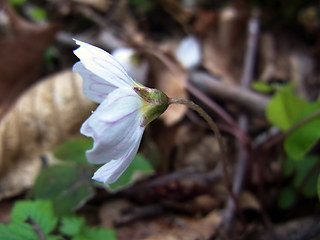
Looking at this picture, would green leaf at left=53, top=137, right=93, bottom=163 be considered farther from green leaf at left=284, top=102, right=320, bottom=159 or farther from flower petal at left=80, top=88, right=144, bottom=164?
green leaf at left=284, top=102, right=320, bottom=159

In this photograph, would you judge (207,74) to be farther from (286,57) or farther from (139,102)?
(139,102)

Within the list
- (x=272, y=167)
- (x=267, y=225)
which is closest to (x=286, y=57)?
(x=272, y=167)

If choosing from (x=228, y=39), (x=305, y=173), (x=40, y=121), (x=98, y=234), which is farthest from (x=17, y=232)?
(x=228, y=39)

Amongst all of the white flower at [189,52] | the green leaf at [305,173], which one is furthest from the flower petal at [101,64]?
the white flower at [189,52]

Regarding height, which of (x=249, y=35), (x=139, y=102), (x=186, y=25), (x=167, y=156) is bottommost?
(x=167, y=156)

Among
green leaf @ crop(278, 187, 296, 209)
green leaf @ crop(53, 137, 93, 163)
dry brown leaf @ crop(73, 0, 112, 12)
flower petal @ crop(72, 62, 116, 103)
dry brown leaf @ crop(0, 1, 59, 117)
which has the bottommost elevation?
green leaf @ crop(278, 187, 296, 209)

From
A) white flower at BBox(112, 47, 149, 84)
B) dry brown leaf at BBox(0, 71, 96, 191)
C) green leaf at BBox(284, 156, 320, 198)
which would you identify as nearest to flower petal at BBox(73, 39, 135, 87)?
green leaf at BBox(284, 156, 320, 198)
